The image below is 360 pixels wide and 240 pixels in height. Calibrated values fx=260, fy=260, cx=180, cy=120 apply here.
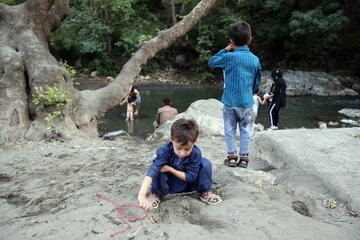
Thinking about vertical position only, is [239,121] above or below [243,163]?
above

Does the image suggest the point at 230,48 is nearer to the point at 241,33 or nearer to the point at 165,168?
the point at 241,33

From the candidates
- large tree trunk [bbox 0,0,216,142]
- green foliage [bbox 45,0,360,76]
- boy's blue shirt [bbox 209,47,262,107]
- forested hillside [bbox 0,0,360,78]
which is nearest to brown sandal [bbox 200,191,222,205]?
boy's blue shirt [bbox 209,47,262,107]

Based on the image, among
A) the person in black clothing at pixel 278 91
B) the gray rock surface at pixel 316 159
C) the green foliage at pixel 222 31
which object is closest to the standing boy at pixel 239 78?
the gray rock surface at pixel 316 159

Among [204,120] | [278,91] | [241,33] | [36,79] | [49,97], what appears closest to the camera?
[241,33]

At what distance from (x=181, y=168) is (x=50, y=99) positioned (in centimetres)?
378

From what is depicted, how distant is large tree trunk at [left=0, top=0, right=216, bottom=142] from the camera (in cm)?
531

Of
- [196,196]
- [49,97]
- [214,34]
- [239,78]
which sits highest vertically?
[214,34]

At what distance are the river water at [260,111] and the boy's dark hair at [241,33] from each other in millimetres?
6049

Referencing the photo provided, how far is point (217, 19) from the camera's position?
23.8m

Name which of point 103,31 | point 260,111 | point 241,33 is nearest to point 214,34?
point 103,31

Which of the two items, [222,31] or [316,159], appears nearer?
[316,159]

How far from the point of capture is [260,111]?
41.4ft

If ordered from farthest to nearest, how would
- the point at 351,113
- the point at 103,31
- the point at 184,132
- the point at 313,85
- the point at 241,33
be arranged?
the point at 103,31 → the point at 313,85 → the point at 351,113 → the point at 241,33 → the point at 184,132

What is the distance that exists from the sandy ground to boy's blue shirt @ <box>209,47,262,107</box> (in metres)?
0.90
